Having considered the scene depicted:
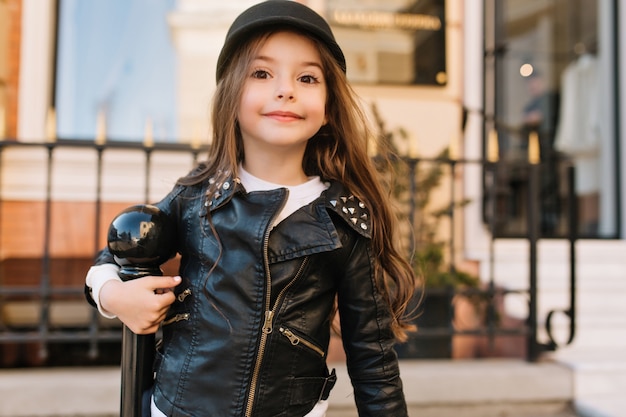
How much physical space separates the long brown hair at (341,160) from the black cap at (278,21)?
43 mm

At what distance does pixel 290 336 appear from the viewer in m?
1.17

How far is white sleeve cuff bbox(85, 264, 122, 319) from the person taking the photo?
1190mm

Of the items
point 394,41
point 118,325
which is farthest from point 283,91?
point 394,41

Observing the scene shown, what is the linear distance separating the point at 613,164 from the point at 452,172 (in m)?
2.83

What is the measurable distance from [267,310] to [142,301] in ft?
0.90

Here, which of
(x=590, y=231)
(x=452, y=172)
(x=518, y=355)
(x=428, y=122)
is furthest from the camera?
(x=590, y=231)

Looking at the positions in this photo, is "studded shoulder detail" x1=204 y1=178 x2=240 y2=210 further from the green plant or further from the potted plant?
the green plant

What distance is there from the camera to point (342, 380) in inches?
104

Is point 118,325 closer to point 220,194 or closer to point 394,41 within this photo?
point 220,194

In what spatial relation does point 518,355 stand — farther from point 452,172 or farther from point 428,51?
point 428,51

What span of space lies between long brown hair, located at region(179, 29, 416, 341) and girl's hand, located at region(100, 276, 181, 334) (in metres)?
0.30

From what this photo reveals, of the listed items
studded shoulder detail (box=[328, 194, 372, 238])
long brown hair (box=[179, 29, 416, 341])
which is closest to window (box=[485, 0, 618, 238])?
long brown hair (box=[179, 29, 416, 341])

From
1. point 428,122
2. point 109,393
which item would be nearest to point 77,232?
point 109,393

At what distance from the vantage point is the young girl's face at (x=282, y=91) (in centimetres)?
119
